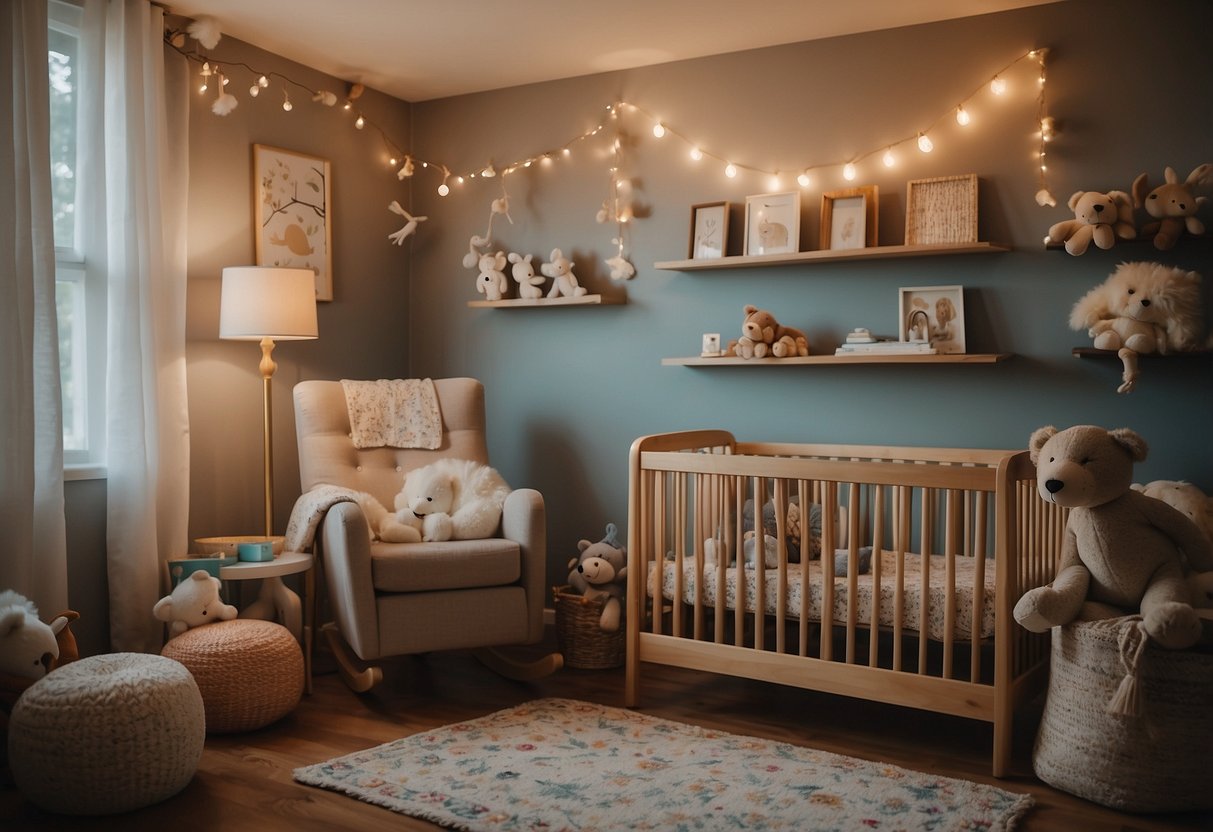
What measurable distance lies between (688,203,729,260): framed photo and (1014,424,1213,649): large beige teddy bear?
1.61 m

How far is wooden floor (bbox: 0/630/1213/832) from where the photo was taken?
2307 mm

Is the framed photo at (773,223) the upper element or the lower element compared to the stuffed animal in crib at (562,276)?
upper

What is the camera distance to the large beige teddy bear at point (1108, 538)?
242 cm

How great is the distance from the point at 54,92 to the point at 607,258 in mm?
1947

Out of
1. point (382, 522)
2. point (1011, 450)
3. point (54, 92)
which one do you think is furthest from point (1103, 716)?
point (54, 92)

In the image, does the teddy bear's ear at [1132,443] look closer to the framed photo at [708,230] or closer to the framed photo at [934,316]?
the framed photo at [934,316]

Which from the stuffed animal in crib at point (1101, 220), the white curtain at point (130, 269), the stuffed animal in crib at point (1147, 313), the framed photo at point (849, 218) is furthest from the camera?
the framed photo at point (849, 218)

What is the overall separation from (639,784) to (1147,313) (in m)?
1.92

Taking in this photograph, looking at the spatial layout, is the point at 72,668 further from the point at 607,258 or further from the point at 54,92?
the point at 607,258

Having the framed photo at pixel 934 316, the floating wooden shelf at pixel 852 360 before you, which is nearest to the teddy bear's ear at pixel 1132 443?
the floating wooden shelf at pixel 852 360

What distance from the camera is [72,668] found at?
8.03 ft

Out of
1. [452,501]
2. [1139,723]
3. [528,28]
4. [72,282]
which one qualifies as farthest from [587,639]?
[528,28]

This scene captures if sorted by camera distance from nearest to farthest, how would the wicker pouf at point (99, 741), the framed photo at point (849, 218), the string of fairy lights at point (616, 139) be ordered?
1. the wicker pouf at point (99, 741)
2. the string of fairy lights at point (616, 139)
3. the framed photo at point (849, 218)

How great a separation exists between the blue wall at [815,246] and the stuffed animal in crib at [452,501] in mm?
669
